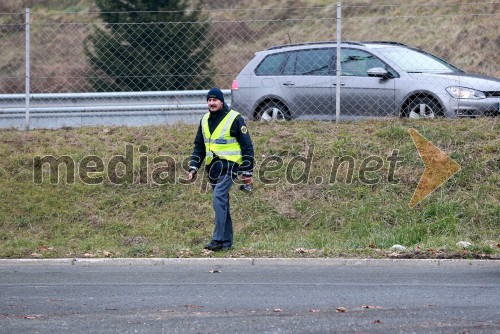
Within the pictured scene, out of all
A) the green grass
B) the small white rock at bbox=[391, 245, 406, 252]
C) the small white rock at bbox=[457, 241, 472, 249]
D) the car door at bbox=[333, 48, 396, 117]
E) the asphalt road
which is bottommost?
the asphalt road

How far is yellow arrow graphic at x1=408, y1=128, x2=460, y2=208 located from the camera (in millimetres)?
13188

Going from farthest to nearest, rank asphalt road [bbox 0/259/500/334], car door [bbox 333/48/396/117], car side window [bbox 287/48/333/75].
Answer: car side window [bbox 287/48/333/75], car door [bbox 333/48/396/117], asphalt road [bbox 0/259/500/334]

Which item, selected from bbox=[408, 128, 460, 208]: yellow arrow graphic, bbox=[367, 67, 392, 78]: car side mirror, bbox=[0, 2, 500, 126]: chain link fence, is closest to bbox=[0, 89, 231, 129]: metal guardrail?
bbox=[0, 2, 500, 126]: chain link fence

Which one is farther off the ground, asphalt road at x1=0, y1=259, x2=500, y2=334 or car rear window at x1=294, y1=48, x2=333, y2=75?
car rear window at x1=294, y1=48, x2=333, y2=75

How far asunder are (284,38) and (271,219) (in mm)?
14096

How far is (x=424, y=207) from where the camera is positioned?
42.1ft

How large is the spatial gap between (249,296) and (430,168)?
591cm

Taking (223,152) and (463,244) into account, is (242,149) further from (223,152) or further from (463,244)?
(463,244)

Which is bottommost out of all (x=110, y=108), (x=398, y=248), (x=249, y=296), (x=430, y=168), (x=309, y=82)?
(x=249, y=296)

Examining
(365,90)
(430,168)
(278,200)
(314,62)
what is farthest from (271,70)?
(430,168)

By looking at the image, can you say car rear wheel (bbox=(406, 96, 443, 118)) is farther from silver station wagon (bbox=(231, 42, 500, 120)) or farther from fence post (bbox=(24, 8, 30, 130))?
fence post (bbox=(24, 8, 30, 130))

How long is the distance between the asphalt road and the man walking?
27.9 inches

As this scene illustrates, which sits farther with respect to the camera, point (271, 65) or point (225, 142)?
point (271, 65)

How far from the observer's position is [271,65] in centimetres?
1599
